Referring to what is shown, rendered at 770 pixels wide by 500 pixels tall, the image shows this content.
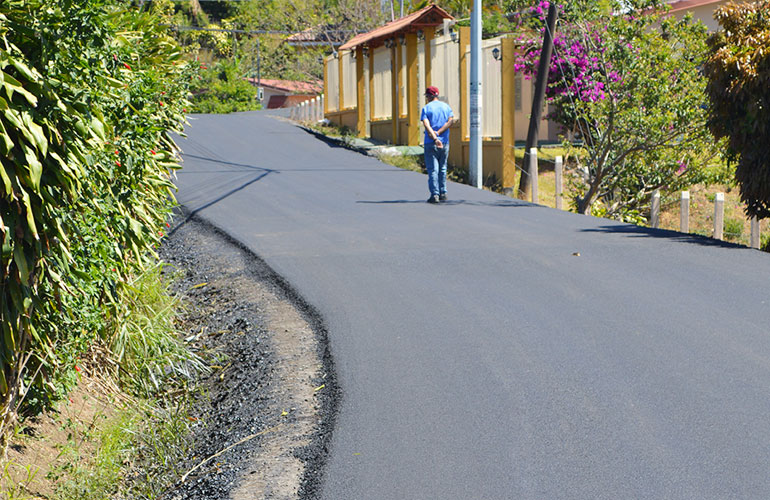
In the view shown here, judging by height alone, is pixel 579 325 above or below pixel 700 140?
below

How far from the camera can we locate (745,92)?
1090 cm

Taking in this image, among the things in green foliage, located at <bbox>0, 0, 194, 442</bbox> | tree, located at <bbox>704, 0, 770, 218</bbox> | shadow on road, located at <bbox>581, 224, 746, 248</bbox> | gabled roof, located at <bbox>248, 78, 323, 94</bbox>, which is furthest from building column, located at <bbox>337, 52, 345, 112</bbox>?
green foliage, located at <bbox>0, 0, 194, 442</bbox>

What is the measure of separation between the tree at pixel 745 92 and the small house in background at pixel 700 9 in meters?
20.2

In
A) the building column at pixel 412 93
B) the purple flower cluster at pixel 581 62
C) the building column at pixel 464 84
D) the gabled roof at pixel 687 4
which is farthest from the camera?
the gabled roof at pixel 687 4

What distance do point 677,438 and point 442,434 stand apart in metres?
1.30

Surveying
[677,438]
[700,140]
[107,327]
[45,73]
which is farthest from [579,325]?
[700,140]

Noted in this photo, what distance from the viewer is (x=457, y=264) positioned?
9938mm

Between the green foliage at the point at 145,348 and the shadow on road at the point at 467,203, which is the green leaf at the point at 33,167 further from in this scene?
the shadow on road at the point at 467,203

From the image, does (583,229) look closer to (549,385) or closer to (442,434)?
(549,385)

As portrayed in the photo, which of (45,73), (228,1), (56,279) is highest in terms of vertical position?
(228,1)

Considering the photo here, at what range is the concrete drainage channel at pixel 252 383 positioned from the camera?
520 cm

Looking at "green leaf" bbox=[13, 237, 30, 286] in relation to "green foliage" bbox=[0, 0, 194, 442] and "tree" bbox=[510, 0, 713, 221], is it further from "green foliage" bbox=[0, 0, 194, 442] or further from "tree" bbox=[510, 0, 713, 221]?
"tree" bbox=[510, 0, 713, 221]

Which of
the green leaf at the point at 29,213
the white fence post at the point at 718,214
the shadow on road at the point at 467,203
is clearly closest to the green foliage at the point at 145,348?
the green leaf at the point at 29,213

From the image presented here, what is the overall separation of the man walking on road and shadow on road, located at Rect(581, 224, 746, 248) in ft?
11.0
